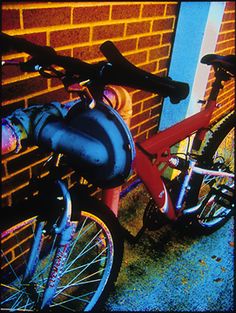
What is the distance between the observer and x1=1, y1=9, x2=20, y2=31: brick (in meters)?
1.46

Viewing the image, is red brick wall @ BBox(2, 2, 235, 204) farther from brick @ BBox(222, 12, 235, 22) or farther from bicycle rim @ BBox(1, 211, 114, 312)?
brick @ BBox(222, 12, 235, 22)

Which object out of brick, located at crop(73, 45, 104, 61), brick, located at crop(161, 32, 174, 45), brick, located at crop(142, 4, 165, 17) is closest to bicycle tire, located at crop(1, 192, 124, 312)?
brick, located at crop(73, 45, 104, 61)

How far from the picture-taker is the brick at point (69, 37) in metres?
1.77

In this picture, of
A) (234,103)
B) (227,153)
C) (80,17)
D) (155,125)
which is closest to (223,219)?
(227,153)

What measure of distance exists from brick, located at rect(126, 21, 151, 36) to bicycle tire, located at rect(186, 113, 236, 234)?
38.2 inches

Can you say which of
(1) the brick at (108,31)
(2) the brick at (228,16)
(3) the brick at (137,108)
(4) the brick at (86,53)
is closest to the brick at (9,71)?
(4) the brick at (86,53)

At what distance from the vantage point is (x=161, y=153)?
190 cm

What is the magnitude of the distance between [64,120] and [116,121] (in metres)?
0.22

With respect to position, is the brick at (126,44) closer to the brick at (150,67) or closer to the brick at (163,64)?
the brick at (150,67)

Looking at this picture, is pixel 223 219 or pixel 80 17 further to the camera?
pixel 223 219

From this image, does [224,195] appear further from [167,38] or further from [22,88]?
[22,88]

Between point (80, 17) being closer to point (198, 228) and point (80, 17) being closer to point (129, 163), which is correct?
point (129, 163)

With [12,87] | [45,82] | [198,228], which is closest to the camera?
[12,87]

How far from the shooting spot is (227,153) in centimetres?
288
